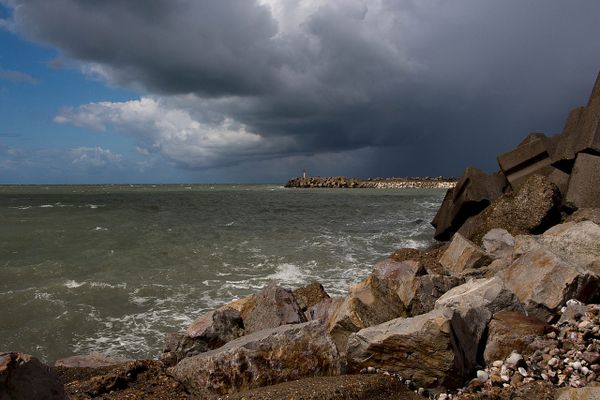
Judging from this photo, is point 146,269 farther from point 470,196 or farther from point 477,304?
point 470,196

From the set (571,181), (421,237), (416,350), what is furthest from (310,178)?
(416,350)

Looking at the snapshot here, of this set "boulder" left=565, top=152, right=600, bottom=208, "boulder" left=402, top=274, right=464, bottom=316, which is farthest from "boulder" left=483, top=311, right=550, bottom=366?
"boulder" left=565, top=152, right=600, bottom=208

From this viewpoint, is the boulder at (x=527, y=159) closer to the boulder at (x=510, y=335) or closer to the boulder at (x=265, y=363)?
the boulder at (x=510, y=335)

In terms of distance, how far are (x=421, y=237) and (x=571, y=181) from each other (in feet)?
29.3

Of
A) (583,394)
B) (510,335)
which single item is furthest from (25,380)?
(510,335)

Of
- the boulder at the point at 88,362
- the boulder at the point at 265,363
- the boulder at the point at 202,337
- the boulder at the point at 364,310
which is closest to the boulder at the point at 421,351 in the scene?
the boulder at the point at 265,363

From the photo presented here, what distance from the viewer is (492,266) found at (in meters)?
8.67

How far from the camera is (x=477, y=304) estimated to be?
5.43m

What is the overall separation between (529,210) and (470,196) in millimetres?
3845

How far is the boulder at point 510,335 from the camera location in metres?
4.83

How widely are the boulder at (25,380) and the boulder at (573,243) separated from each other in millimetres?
6959

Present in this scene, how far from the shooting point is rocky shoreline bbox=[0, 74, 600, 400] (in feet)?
13.6

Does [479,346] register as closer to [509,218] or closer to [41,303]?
[509,218]

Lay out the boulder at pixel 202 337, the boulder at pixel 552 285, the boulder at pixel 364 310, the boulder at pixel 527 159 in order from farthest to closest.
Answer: the boulder at pixel 527 159
the boulder at pixel 202 337
the boulder at pixel 364 310
the boulder at pixel 552 285
